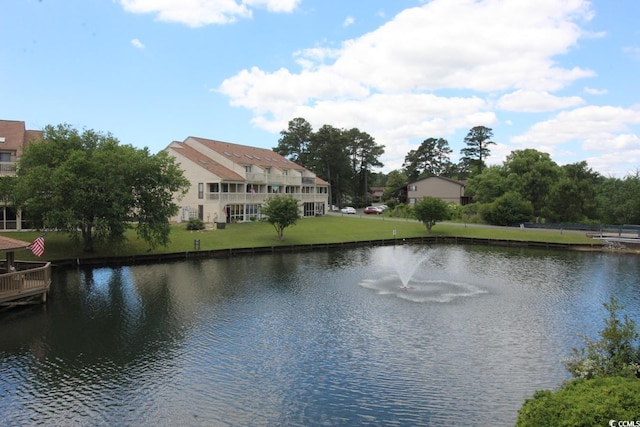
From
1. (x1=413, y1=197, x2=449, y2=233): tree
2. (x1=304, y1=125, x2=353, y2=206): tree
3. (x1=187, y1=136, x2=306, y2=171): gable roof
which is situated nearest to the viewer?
(x1=413, y1=197, x2=449, y2=233): tree

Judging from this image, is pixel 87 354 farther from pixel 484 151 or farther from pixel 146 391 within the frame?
pixel 484 151

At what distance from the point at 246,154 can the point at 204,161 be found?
12.0m

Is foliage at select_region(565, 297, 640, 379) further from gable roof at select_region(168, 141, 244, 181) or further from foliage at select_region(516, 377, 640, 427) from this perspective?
gable roof at select_region(168, 141, 244, 181)

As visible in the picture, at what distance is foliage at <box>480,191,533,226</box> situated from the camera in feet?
229

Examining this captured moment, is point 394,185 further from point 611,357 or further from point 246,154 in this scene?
point 611,357

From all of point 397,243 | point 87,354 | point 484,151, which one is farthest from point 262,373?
point 484,151

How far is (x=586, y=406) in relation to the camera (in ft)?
26.6

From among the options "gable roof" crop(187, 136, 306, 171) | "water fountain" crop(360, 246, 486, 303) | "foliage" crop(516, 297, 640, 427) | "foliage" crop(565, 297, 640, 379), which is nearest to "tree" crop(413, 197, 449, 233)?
"water fountain" crop(360, 246, 486, 303)

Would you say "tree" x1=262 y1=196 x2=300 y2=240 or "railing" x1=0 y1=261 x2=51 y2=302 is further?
"tree" x1=262 y1=196 x2=300 y2=240

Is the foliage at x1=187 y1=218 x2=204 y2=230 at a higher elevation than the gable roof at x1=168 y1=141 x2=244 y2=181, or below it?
below

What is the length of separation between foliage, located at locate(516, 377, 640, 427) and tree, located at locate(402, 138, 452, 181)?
13037 centimetres

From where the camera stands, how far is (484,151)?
12838cm

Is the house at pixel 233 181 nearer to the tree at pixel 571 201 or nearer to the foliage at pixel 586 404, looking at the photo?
the tree at pixel 571 201

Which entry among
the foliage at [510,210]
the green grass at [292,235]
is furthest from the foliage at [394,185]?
the foliage at [510,210]
